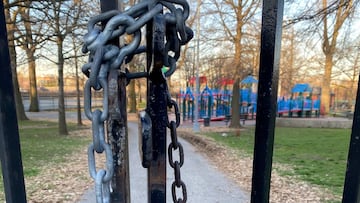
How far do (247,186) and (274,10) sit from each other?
4784mm

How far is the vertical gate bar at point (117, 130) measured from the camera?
62 centimetres

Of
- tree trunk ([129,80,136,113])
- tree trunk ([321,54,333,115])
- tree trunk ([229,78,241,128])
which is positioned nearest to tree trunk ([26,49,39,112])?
tree trunk ([129,80,136,113])

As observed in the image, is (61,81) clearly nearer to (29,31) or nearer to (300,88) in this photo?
(29,31)

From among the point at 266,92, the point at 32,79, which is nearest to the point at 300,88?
the point at 32,79

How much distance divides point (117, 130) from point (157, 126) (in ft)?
0.34

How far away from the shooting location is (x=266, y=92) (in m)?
0.78

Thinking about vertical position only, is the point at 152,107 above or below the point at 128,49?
below

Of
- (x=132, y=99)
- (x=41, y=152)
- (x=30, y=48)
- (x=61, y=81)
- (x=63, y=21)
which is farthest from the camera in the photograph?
(x=132, y=99)

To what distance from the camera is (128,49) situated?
588 millimetres

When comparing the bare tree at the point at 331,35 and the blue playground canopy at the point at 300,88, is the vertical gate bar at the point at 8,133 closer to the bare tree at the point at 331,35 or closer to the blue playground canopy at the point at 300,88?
the bare tree at the point at 331,35

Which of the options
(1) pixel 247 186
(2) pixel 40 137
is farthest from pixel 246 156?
(2) pixel 40 137

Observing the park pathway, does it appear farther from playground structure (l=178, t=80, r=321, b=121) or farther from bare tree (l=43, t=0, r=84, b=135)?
playground structure (l=178, t=80, r=321, b=121)

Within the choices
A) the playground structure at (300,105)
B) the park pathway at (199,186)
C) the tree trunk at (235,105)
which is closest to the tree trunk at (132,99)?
the tree trunk at (235,105)

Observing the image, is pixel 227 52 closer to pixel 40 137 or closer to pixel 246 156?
pixel 246 156
